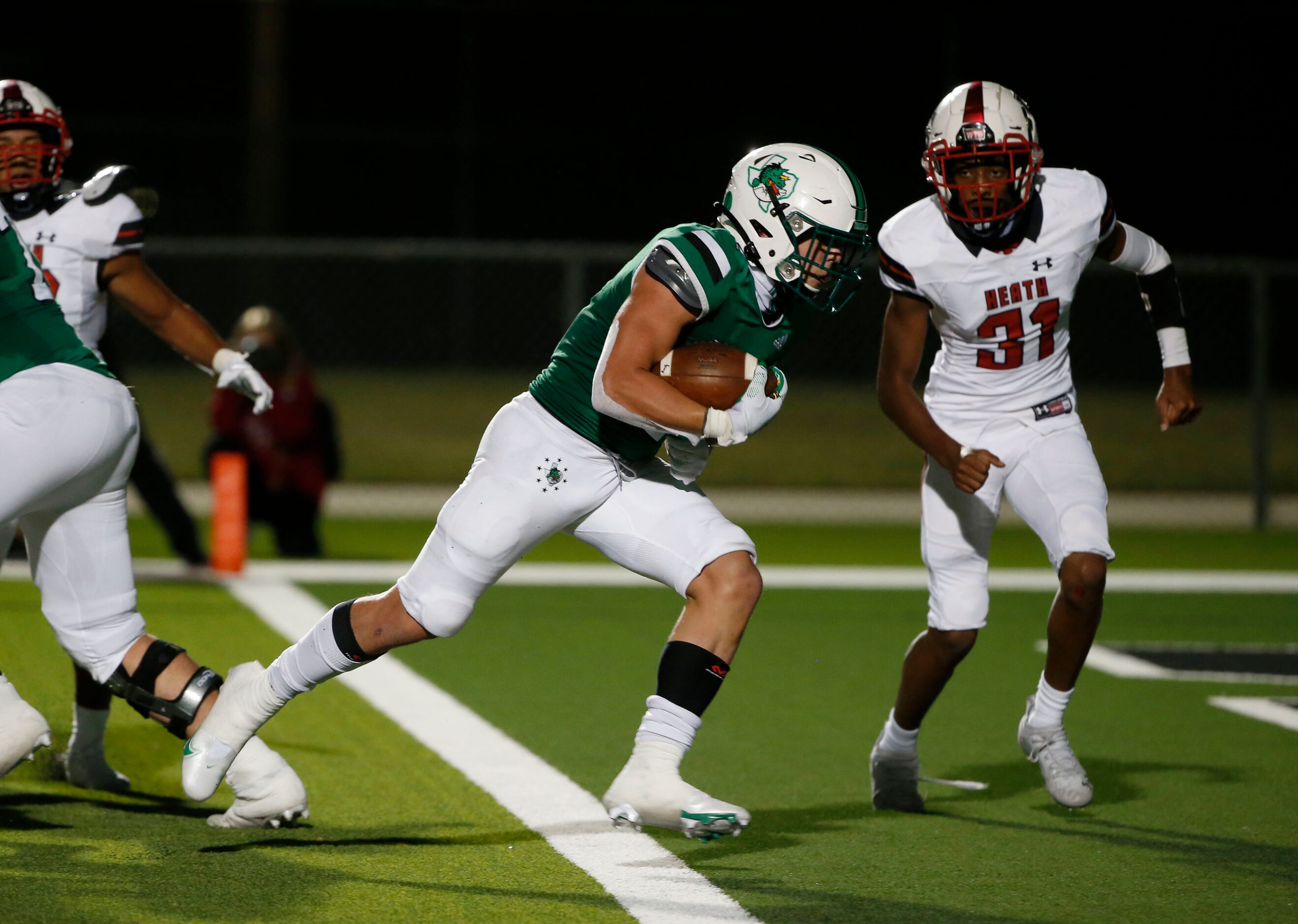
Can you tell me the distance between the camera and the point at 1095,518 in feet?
14.5

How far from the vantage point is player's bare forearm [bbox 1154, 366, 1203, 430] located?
15.7 feet

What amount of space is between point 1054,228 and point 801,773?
5.78ft

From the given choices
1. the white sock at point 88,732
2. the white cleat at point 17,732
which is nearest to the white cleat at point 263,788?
the white cleat at point 17,732

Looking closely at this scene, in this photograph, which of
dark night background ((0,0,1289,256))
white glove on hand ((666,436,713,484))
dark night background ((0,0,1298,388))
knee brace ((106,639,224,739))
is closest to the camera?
white glove on hand ((666,436,713,484))

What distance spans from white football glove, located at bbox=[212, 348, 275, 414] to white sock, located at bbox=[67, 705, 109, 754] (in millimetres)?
966

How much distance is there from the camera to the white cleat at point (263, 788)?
3.99 m

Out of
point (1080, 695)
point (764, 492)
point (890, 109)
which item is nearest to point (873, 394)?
point (890, 109)

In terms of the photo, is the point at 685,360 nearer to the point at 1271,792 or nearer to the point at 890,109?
the point at 1271,792

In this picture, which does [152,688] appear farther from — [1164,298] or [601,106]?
[601,106]

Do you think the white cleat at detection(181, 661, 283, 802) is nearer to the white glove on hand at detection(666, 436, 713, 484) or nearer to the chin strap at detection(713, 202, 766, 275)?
the white glove on hand at detection(666, 436, 713, 484)

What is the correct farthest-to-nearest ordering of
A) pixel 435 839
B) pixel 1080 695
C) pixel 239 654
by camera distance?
1. pixel 239 654
2. pixel 1080 695
3. pixel 435 839

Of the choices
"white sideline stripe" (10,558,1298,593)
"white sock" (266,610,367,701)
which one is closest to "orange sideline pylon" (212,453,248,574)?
"white sideline stripe" (10,558,1298,593)

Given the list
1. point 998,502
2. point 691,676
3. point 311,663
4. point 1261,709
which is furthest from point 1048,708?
point 311,663

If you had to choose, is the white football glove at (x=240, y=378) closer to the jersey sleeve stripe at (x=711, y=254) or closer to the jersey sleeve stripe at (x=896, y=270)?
the jersey sleeve stripe at (x=711, y=254)
